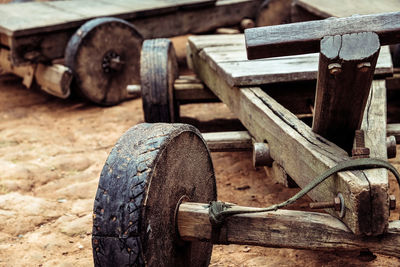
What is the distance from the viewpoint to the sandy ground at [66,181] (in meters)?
2.84

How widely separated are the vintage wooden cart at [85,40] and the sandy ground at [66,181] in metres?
0.28

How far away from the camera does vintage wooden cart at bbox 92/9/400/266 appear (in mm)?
1870

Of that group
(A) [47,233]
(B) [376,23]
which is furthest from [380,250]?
(A) [47,233]

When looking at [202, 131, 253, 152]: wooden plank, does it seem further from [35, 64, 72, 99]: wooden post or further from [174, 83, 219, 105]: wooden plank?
[35, 64, 72, 99]: wooden post

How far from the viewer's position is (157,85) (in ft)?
13.3

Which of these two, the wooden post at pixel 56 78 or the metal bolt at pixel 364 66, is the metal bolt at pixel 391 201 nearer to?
the metal bolt at pixel 364 66

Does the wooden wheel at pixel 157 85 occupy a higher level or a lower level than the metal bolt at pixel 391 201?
lower

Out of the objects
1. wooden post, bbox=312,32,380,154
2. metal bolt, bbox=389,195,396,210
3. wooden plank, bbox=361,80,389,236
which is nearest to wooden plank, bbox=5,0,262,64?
wooden plank, bbox=361,80,389,236

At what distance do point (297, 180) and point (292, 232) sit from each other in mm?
526

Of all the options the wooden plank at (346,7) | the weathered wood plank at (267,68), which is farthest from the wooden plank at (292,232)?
the wooden plank at (346,7)

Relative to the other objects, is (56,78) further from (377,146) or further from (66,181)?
(377,146)

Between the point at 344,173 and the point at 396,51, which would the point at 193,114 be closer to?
the point at 396,51

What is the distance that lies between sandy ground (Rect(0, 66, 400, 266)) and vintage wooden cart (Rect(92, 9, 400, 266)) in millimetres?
727

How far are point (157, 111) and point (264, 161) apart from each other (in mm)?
1466
